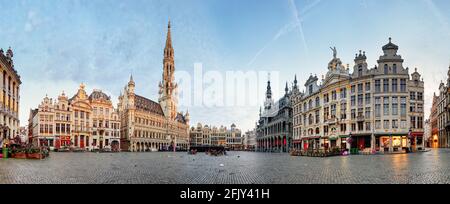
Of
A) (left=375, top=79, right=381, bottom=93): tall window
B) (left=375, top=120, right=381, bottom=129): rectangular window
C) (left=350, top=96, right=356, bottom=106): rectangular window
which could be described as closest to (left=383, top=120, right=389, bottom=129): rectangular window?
(left=375, top=120, right=381, bottom=129): rectangular window

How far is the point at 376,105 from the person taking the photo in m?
53.3

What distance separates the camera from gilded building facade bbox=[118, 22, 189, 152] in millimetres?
104312

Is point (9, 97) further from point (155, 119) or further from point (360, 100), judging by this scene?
point (155, 119)

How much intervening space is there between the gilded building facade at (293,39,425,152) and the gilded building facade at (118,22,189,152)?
2489 inches

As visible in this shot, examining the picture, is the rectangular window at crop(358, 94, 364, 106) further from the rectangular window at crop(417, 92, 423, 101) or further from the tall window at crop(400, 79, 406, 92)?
the rectangular window at crop(417, 92, 423, 101)

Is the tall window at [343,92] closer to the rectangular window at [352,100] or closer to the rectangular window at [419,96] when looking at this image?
the rectangular window at [352,100]

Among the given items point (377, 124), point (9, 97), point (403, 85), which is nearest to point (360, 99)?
point (377, 124)

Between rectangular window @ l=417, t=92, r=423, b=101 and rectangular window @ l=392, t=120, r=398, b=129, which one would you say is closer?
rectangular window @ l=417, t=92, r=423, b=101

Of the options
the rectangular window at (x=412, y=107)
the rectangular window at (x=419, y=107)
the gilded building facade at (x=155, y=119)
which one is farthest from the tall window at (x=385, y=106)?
the gilded building facade at (x=155, y=119)

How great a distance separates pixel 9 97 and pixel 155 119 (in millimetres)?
73290
